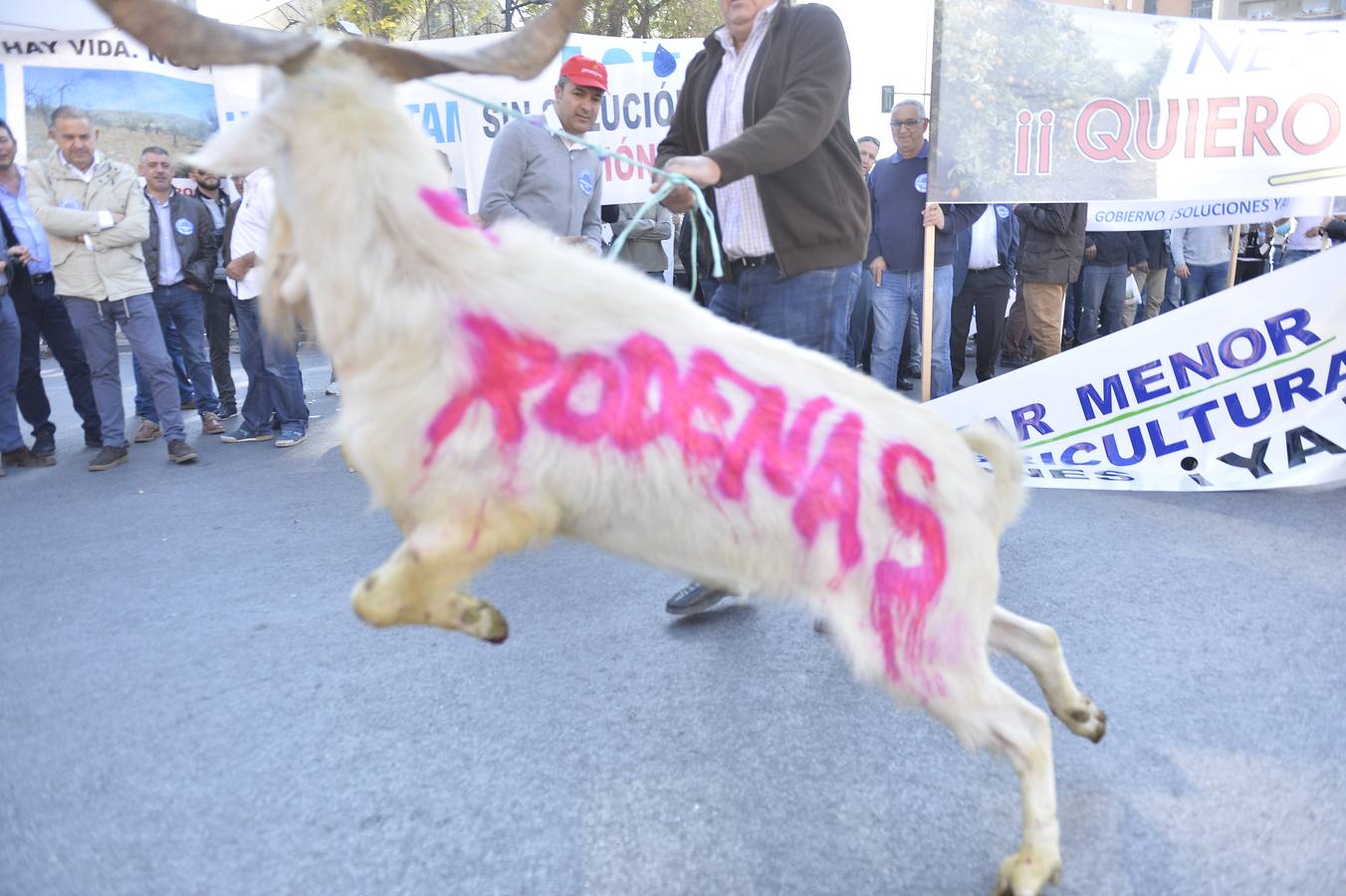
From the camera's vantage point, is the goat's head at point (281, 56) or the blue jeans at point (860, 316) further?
the blue jeans at point (860, 316)

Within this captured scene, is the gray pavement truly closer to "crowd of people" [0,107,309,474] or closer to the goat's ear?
the goat's ear

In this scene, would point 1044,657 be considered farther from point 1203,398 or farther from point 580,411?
point 1203,398

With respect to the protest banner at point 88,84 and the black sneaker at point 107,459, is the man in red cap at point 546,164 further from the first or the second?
the protest banner at point 88,84

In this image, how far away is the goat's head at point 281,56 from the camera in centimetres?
A: 140

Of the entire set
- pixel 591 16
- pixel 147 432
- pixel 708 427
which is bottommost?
pixel 147 432

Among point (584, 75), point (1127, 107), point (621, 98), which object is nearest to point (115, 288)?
point (584, 75)

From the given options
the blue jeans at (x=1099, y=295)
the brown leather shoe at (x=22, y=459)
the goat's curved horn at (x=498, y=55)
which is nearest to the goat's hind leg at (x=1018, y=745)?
the goat's curved horn at (x=498, y=55)

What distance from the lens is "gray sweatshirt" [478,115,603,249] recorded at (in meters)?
3.63

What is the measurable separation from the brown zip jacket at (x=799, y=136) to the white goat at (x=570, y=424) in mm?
856

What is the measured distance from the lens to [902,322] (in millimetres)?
6203

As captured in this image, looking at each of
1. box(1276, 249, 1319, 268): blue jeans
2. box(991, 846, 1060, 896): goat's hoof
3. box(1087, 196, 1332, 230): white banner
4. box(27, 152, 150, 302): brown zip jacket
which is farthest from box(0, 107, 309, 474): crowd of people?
box(1276, 249, 1319, 268): blue jeans

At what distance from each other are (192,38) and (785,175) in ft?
5.64

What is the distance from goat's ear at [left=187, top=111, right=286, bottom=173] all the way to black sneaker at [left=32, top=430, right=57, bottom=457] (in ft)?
18.4

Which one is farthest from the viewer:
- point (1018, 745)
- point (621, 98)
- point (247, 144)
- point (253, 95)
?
point (253, 95)
